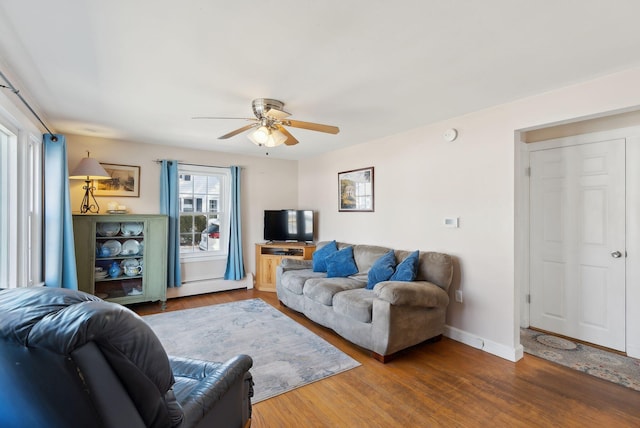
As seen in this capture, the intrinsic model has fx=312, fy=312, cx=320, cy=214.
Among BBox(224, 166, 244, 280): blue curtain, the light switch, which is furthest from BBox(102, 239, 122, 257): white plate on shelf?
the light switch

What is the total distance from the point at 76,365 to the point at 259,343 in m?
2.55

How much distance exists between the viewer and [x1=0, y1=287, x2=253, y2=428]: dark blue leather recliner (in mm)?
780

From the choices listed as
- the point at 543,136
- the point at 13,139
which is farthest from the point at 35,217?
the point at 543,136

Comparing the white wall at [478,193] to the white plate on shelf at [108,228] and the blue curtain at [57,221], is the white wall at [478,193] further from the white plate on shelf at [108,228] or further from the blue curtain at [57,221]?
the blue curtain at [57,221]

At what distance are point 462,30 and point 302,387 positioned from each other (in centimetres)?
261

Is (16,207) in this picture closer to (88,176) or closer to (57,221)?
(57,221)

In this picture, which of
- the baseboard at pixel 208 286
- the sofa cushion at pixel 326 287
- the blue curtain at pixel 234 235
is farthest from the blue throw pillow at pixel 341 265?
the baseboard at pixel 208 286

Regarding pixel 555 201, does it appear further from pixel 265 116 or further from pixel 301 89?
pixel 265 116

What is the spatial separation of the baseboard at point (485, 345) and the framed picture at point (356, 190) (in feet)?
5.97

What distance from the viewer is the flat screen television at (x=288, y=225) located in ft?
17.5

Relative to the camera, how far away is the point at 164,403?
1.04m

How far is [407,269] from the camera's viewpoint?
3.21m

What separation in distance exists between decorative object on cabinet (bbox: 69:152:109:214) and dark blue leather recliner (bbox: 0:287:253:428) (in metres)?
3.41

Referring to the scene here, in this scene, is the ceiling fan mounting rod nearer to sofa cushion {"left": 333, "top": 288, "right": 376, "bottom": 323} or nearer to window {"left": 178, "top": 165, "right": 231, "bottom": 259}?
sofa cushion {"left": 333, "top": 288, "right": 376, "bottom": 323}
